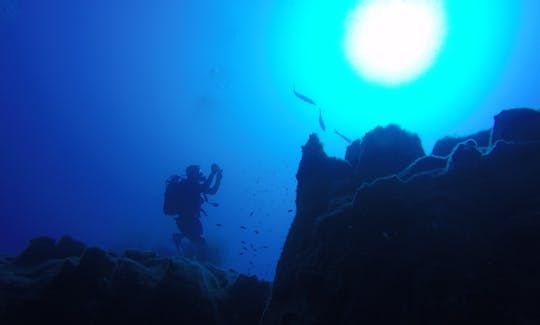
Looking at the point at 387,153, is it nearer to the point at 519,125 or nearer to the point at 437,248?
the point at 519,125

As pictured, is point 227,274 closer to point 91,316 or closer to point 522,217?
point 91,316

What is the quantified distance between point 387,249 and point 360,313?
841mm

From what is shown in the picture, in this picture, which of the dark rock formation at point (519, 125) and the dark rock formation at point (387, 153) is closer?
the dark rock formation at point (519, 125)

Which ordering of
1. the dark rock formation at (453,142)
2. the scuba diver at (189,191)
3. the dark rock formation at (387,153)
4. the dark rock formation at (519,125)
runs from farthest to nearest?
the scuba diver at (189,191), the dark rock formation at (453,142), the dark rock formation at (387,153), the dark rock formation at (519,125)

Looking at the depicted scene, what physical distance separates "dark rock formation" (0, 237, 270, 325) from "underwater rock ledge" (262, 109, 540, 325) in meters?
1.67

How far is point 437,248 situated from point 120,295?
576 centimetres

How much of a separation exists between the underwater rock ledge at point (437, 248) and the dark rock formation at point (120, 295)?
5.49 feet

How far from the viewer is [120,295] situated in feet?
23.1

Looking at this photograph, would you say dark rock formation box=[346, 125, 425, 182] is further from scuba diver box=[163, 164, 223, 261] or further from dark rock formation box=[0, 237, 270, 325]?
scuba diver box=[163, 164, 223, 261]

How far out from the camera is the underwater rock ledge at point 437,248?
371 cm

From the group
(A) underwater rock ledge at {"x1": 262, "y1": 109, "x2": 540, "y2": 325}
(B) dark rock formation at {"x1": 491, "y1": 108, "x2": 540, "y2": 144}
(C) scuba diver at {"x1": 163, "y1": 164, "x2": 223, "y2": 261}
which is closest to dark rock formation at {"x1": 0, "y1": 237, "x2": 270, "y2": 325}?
(A) underwater rock ledge at {"x1": 262, "y1": 109, "x2": 540, "y2": 325}

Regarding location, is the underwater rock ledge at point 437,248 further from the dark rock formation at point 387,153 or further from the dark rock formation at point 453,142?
the dark rock formation at point 453,142

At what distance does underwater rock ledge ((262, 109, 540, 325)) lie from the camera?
3705 mm

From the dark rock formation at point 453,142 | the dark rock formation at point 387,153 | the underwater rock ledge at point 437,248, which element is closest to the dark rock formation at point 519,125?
the underwater rock ledge at point 437,248
